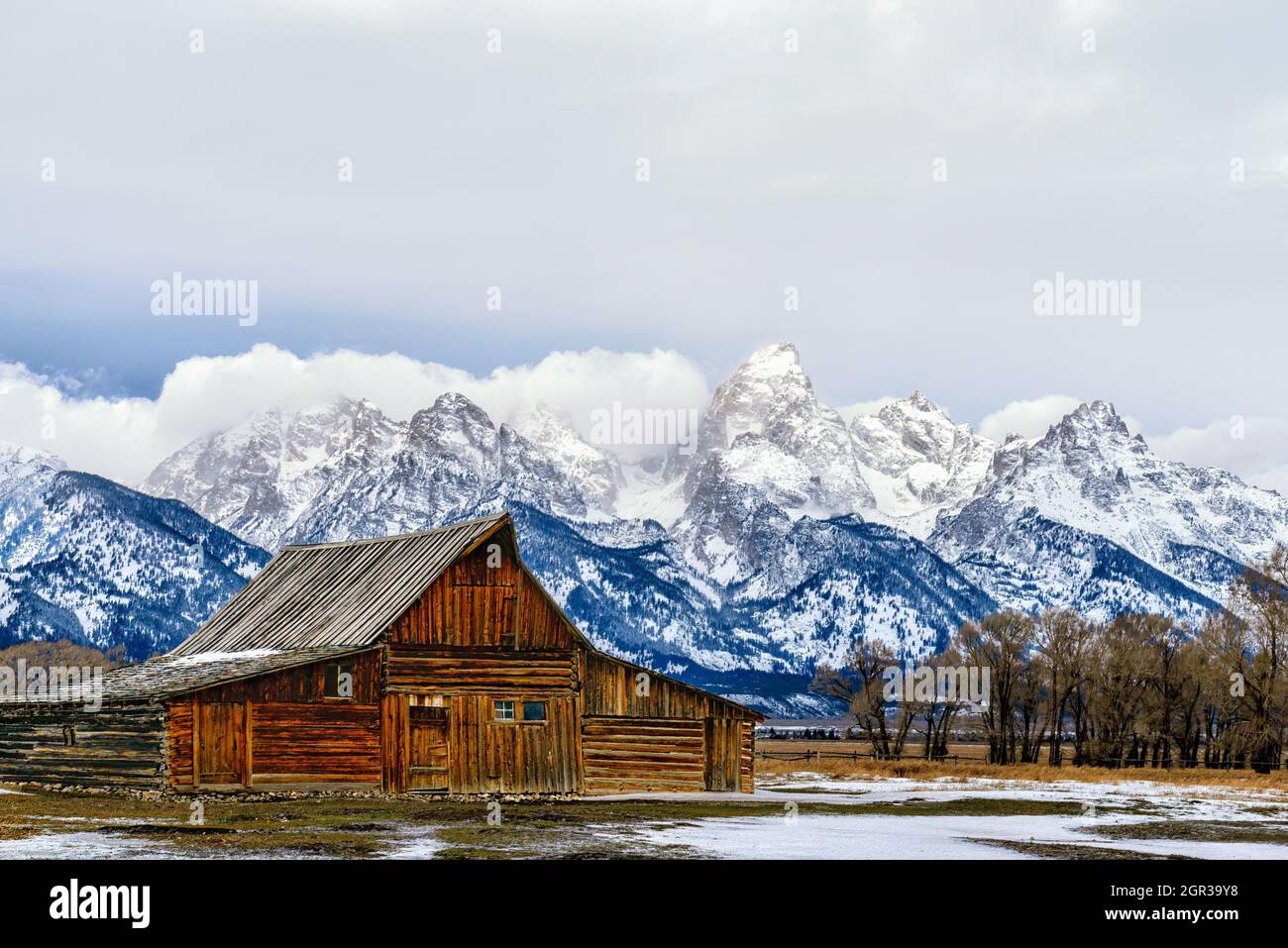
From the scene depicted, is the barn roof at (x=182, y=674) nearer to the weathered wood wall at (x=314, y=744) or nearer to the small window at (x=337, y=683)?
the small window at (x=337, y=683)

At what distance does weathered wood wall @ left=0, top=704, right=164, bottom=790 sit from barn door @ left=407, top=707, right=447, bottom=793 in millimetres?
7638

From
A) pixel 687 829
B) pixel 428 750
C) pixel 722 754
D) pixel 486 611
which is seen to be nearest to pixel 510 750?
pixel 428 750

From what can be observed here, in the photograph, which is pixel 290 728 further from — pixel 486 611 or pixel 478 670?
pixel 486 611

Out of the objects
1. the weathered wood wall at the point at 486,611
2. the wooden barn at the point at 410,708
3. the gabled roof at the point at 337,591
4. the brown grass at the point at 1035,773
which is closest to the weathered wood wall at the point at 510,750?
the wooden barn at the point at 410,708

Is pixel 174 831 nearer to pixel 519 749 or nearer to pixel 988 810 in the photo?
pixel 519 749

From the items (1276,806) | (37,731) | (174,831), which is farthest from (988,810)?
(37,731)

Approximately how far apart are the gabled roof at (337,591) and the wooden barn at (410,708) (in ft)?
0.40

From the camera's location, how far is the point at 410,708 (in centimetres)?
5434

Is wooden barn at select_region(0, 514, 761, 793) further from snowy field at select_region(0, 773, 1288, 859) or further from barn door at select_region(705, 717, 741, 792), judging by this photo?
snowy field at select_region(0, 773, 1288, 859)

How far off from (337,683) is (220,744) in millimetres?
3967

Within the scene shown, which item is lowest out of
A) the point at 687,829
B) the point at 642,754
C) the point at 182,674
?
the point at 642,754
